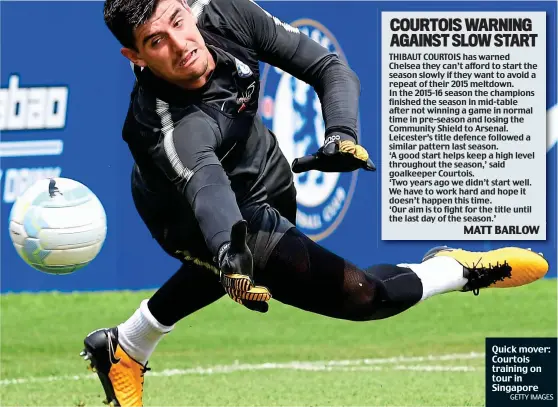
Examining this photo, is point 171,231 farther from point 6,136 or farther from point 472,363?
point 6,136

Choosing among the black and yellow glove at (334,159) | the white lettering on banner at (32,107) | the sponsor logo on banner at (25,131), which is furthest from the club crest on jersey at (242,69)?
the white lettering on banner at (32,107)

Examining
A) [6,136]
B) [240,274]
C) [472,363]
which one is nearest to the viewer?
[240,274]

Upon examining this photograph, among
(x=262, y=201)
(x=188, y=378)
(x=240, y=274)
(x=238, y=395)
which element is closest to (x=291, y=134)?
(x=188, y=378)

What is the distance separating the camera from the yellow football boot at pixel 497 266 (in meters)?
6.60

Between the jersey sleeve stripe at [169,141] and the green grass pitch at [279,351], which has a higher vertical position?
the jersey sleeve stripe at [169,141]

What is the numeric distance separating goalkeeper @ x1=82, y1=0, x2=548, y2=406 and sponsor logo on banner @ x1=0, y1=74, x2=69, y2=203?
548 cm

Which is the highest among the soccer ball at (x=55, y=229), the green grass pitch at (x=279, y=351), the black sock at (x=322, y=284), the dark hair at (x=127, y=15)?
the dark hair at (x=127, y=15)

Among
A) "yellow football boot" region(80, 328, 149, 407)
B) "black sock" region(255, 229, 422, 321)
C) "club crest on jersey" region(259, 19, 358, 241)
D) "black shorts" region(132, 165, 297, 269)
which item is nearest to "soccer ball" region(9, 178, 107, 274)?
"yellow football boot" region(80, 328, 149, 407)

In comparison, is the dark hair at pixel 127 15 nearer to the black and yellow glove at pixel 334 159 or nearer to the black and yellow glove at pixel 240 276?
the black and yellow glove at pixel 334 159

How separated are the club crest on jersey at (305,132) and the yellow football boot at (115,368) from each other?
545 cm

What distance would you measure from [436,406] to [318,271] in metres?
2.23

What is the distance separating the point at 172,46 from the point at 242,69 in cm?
53

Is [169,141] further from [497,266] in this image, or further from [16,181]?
[16,181]

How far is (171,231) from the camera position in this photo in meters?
6.16
